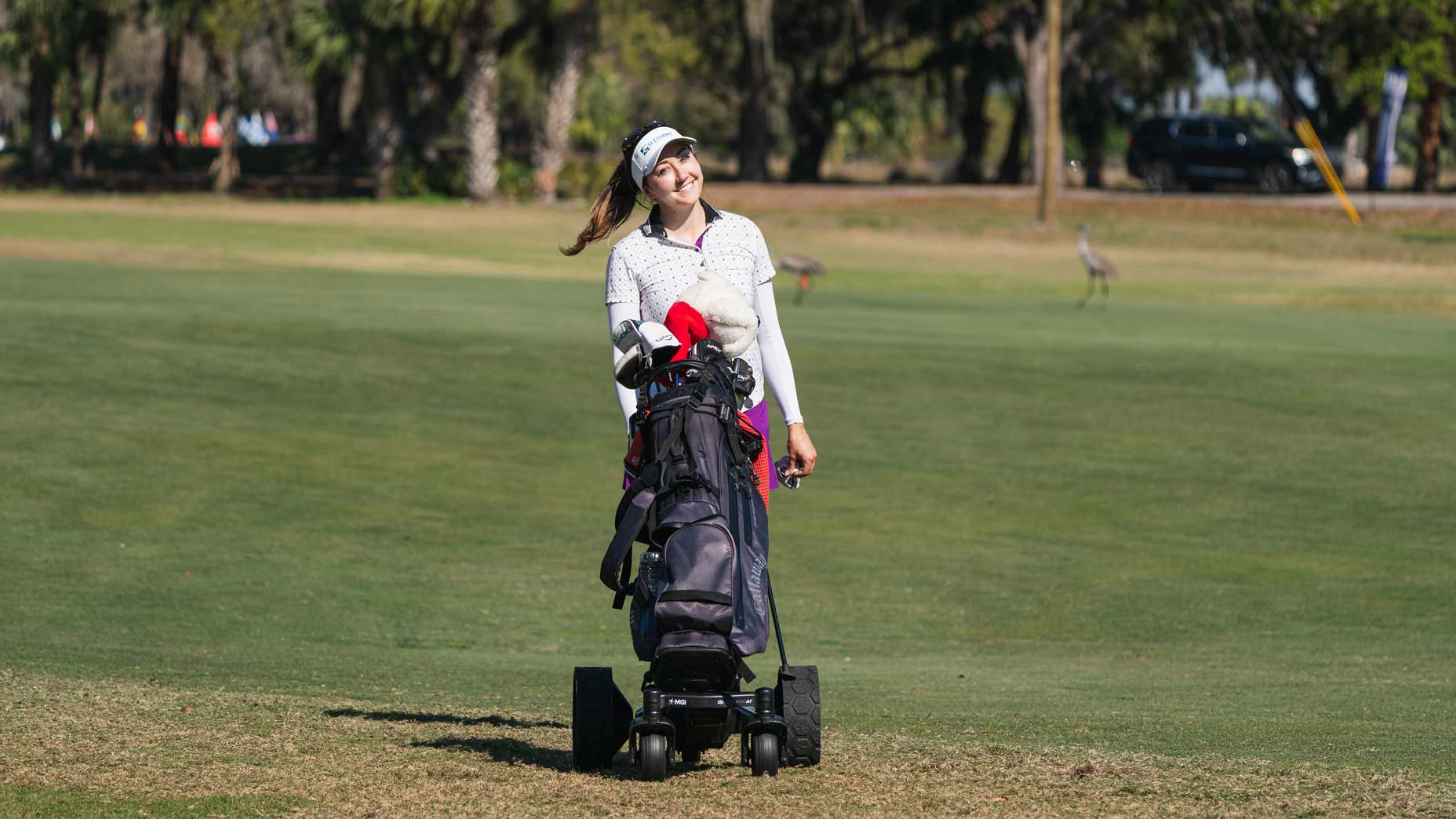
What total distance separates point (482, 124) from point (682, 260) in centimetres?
5235

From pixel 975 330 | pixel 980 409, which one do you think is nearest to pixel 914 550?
pixel 980 409

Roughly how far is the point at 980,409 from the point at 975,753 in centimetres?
1160

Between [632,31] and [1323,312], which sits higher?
[632,31]

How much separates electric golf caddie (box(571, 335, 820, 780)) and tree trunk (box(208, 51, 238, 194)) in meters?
63.0

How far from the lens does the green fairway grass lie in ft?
19.4

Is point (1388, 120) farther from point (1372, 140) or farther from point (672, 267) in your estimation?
point (672, 267)

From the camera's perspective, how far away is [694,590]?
17.3 ft

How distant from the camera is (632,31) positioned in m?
76.0

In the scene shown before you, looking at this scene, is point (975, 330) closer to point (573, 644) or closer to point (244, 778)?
point (573, 644)

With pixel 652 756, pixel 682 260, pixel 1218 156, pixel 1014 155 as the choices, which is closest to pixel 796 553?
pixel 682 260

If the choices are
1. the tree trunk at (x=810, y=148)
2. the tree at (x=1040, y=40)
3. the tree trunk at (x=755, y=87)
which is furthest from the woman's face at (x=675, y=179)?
the tree trunk at (x=810, y=148)

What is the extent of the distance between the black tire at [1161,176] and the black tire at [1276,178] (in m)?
2.56

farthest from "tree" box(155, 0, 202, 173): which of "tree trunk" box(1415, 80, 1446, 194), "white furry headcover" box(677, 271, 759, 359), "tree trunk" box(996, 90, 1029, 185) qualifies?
"white furry headcover" box(677, 271, 759, 359)

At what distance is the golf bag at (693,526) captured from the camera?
5.30 meters
